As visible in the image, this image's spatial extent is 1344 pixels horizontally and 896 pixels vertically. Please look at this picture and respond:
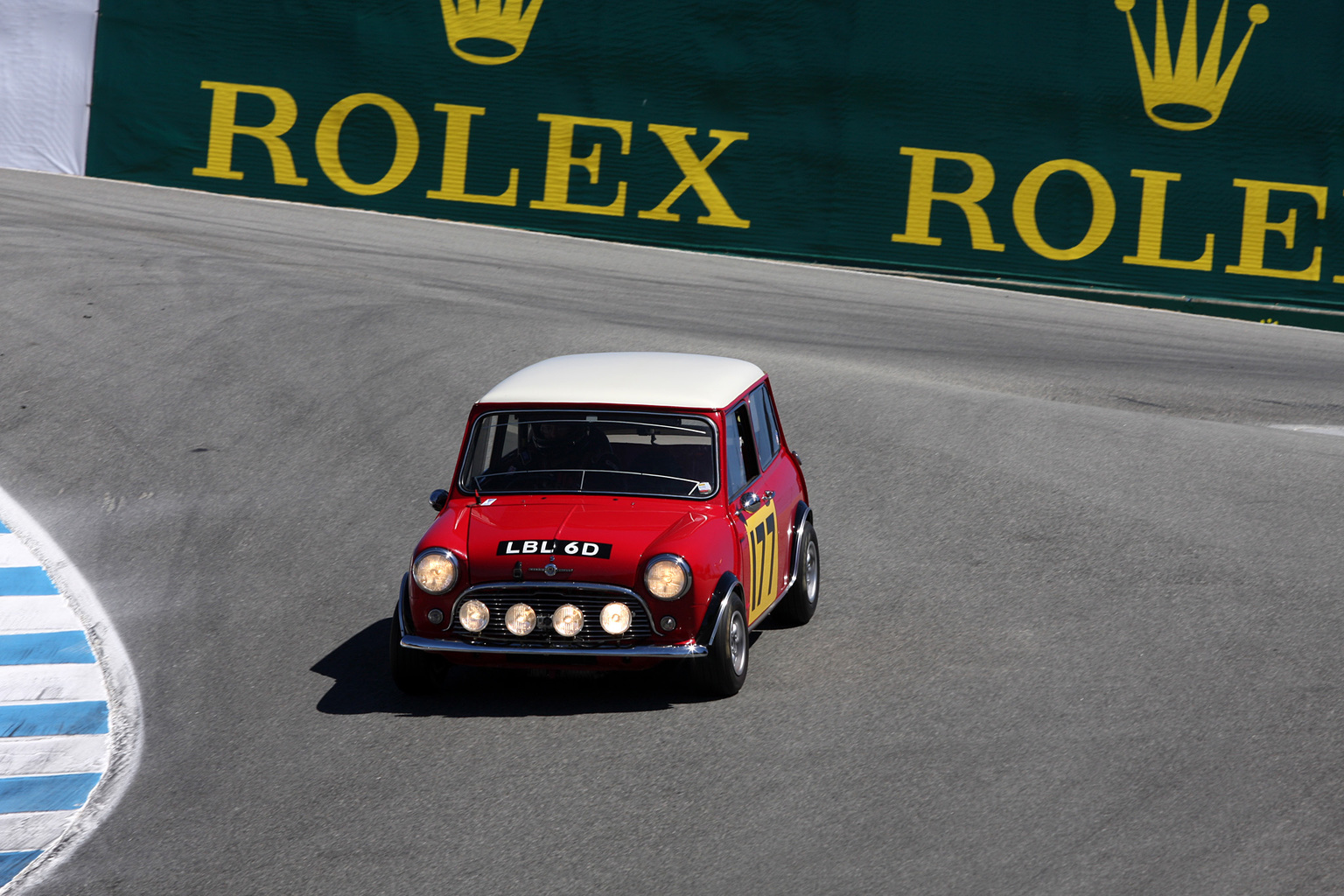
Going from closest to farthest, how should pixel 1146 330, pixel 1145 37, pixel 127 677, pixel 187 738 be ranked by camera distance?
pixel 187 738
pixel 127 677
pixel 1146 330
pixel 1145 37

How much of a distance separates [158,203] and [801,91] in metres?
8.65

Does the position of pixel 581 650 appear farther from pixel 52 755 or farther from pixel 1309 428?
pixel 1309 428

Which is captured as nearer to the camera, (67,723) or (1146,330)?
(67,723)

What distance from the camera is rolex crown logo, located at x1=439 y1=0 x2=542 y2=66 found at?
18.6 metres

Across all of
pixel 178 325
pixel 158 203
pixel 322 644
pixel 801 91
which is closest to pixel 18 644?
pixel 322 644

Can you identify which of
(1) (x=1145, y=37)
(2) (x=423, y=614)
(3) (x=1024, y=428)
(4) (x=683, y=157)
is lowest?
(2) (x=423, y=614)

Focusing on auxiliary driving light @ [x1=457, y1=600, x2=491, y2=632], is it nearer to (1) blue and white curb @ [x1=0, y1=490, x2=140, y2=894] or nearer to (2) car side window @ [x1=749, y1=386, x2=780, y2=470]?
(1) blue and white curb @ [x1=0, y1=490, x2=140, y2=894]

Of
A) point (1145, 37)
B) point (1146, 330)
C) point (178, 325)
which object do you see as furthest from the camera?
point (1145, 37)

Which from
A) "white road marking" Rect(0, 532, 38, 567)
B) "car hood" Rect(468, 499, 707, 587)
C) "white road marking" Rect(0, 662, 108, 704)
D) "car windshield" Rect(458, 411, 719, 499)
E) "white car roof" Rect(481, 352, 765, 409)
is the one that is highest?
"white car roof" Rect(481, 352, 765, 409)

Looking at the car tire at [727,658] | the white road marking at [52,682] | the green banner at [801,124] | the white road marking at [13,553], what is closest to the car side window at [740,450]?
the car tire at [727,658]

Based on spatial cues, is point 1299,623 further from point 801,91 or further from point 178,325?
point 801,91

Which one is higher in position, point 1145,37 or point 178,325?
point 1145,37

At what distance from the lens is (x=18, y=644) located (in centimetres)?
708

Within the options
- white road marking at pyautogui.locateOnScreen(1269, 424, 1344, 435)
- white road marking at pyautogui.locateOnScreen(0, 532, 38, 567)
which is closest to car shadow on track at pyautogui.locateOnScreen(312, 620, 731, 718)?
white road marking at pyautogui.locateOnScreen(0, 532, 38, 567)
